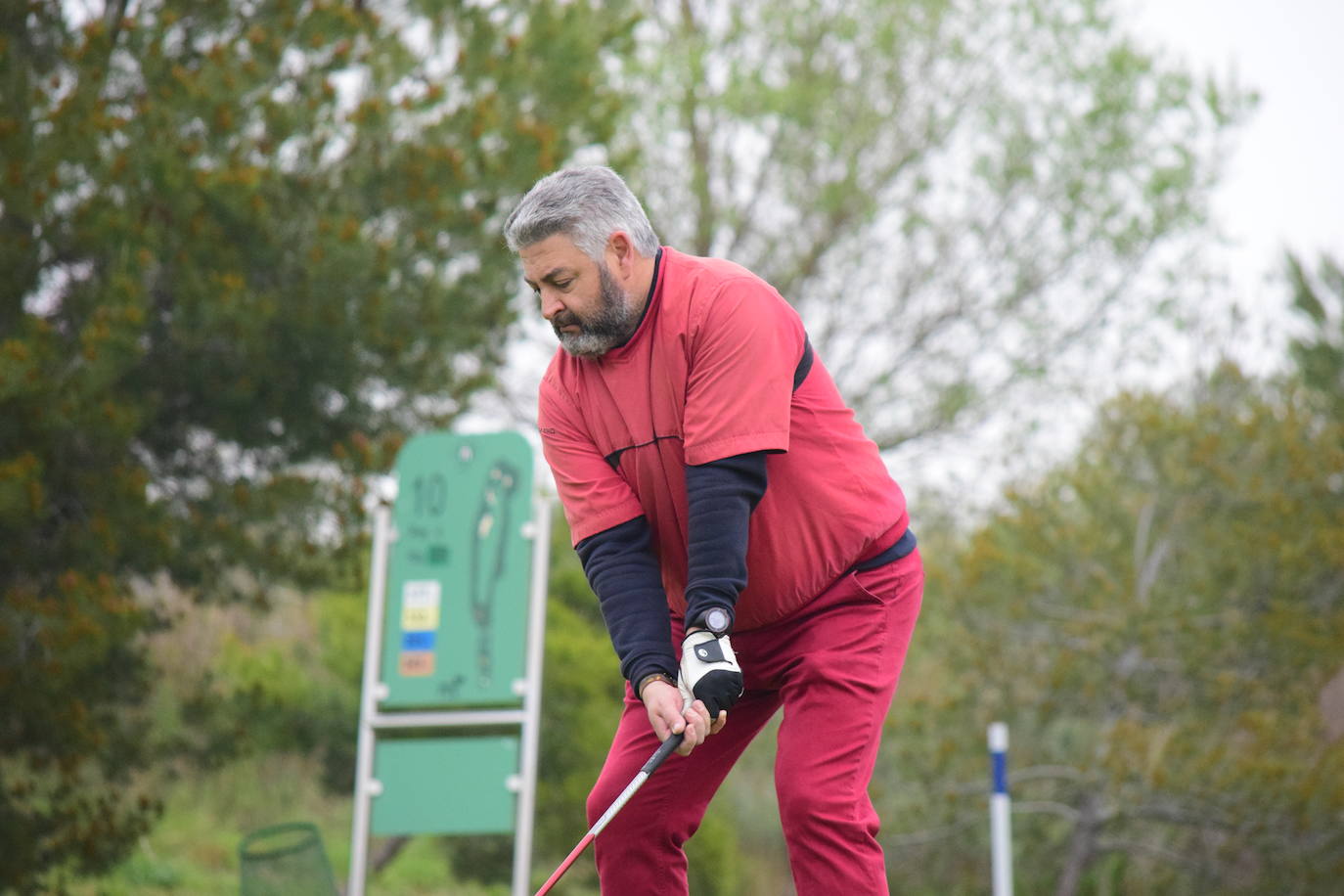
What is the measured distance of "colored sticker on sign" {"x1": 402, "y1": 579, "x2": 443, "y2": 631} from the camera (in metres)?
6.25

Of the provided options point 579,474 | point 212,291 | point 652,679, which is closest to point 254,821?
point 212,291

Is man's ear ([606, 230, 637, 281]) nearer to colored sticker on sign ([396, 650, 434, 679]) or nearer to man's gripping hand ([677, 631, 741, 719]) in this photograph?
man's gripping hand ([677, 631, 741, 719])

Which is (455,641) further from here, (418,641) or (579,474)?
(579,474)

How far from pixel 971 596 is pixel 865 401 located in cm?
232

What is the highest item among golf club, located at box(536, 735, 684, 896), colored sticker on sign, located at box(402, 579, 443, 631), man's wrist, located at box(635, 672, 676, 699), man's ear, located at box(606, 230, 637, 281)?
man's ear, located at box(606, 230, 637, 281)

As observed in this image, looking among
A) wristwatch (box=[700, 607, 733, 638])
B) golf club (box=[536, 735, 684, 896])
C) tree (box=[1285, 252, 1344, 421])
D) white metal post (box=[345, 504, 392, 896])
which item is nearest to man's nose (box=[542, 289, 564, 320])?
wristwatch (box=[700, 607, 733, 638])

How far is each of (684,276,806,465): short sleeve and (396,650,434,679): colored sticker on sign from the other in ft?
12.2

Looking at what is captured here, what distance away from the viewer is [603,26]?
8.47 m

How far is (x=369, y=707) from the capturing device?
20.2 ft

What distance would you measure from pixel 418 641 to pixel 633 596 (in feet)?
12.0

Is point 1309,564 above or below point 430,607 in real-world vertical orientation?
above

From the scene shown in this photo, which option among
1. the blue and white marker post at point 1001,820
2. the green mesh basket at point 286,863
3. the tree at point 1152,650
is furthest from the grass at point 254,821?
the blue and white marker post at point 1001,820

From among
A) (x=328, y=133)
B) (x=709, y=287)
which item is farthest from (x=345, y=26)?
(x=709, y=287)

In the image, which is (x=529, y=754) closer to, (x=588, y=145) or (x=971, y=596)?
(x=588, y=145)
